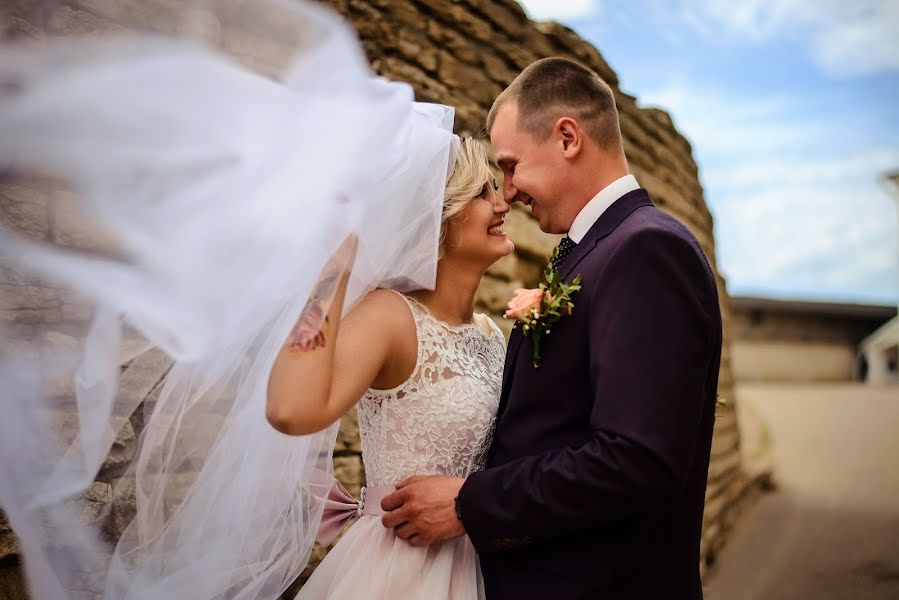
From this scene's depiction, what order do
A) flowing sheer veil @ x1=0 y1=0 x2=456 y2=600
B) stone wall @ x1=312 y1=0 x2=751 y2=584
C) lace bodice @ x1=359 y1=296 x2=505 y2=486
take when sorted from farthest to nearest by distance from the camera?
stone wall @ x1=312 y1=0 x2=751 y2=584
lace bodice @ x1=359 y1=296 x2=505 y2=486
flowing sheer veil @ x1=0 y1=0 x2=456 y2=600

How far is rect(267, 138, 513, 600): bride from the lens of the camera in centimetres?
177

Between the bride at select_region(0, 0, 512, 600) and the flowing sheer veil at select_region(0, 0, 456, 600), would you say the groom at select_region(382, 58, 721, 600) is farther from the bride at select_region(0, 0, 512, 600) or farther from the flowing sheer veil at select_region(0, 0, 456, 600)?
the flowing sheer veil at select_region(0, 0, 456, 600)

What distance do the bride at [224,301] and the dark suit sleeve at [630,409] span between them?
404 millimetres

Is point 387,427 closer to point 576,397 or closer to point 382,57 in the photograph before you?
point 576,397

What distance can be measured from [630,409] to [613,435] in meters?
0.07

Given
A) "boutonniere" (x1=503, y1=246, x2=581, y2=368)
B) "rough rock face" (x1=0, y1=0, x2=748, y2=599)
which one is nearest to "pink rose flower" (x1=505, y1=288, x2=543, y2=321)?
"boutonniere" (x1=503, y1=246, x2=581, y2=368)

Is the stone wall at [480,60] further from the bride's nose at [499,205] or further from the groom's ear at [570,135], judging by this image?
the groom's ear at [570,135]

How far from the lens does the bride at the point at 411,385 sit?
1.77m

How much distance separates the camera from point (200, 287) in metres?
1.52

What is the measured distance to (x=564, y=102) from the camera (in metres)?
2.15

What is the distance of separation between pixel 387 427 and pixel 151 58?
45.3 inches

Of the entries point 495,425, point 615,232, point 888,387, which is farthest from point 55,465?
point 888,387

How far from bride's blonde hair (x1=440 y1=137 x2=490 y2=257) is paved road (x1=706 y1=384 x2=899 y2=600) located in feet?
18.3

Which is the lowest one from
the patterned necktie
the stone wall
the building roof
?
the patterned necktie
